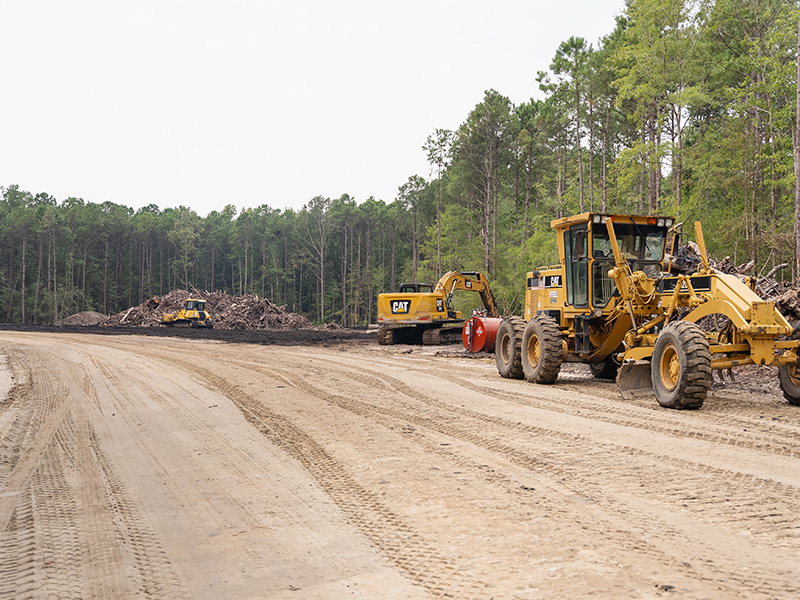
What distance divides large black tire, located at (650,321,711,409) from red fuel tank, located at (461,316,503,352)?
1046cm

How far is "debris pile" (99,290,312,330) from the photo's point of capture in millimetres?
47188

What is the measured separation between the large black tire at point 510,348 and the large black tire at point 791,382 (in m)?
5.07

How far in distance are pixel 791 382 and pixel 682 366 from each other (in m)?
1.81

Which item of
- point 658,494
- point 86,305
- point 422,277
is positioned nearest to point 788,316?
point 658,494

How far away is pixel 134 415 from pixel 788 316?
12.2 m

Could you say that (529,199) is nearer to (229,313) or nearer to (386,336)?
(229,313)

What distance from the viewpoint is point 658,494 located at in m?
5.05

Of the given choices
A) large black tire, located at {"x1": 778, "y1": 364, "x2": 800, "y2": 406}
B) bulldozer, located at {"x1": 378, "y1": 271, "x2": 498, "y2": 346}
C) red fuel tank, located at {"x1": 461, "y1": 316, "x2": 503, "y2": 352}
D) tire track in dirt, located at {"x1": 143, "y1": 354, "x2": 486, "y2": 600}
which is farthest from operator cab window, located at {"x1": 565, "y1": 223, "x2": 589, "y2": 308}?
bulldozer, located at {"x1": 378, "y1": 271, "x2": 498, "y2": 346}

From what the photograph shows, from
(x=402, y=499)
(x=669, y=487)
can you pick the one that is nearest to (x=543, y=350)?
(x=669, y=487)

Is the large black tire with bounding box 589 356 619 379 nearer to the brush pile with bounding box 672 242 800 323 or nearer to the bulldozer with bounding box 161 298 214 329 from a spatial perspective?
the brush pile with bounding box 672 242 800 323

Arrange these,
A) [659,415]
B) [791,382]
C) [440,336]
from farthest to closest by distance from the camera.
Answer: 1. [440,336]
2. [791,382]
3. [659,415]

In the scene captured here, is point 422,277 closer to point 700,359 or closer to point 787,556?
point 700,359

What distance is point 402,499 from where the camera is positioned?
16.7ft

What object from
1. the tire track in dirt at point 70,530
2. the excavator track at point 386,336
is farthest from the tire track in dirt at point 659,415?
the excavator track at point 386,336
